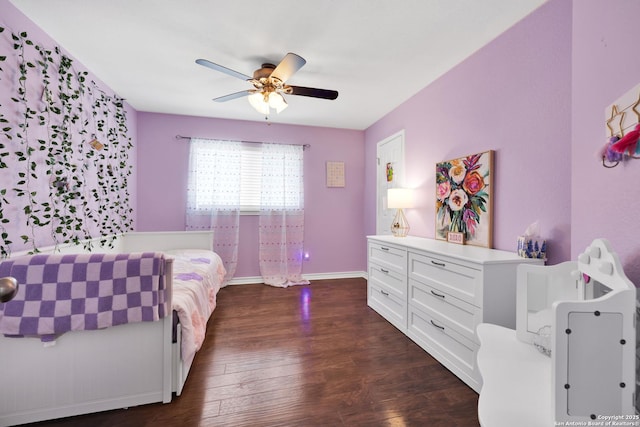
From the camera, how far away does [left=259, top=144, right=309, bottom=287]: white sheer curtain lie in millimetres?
3924

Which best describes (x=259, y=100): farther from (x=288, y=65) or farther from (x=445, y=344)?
(x=445, y=344)

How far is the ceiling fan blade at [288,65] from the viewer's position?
1.80 m

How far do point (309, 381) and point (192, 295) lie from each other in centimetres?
99

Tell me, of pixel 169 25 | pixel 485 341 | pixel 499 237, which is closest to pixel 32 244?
pixel 169 25

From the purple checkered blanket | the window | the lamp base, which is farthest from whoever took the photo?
the window

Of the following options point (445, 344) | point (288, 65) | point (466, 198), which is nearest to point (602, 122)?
point (466, 198)

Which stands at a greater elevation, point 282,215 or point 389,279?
point 282,215

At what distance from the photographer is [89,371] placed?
4.67 feet

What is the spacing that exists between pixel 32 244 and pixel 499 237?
340cm

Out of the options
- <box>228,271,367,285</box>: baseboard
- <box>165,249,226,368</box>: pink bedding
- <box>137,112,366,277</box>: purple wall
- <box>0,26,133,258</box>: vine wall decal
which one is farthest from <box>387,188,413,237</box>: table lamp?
<box>0,26,133,258</box>: vine wall decal

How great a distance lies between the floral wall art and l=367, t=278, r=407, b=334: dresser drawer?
2.40ft

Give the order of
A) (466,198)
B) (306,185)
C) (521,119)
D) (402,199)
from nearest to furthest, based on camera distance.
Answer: (521,119), (466,198), (402,199), (306,185)

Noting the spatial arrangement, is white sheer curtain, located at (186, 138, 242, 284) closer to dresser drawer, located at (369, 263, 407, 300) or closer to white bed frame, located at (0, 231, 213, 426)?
dresser drawer, located at (369, 263, 407, 300)

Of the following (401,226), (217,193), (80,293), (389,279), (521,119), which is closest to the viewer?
(80,293)
